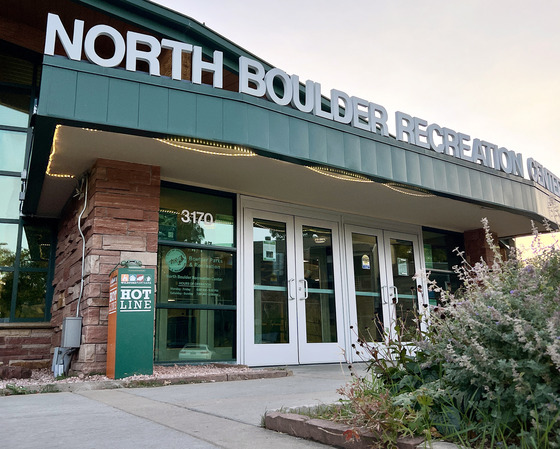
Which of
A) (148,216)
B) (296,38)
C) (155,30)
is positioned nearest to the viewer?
(148,216)

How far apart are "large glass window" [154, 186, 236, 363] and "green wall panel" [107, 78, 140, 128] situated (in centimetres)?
210

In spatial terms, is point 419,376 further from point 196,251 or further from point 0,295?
point 0,295

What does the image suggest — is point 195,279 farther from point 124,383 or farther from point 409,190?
point 409,190

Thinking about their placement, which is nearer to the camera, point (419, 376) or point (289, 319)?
point (419, 376)

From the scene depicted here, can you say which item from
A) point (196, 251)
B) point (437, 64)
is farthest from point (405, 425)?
point (437, 64)

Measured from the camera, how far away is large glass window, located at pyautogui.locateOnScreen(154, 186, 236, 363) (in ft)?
22.1

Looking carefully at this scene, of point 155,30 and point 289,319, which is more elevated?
point 155,30

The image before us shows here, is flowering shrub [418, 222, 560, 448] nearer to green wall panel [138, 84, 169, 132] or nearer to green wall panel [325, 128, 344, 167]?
green wall panel [138, 84, 169, 132]

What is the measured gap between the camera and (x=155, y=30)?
23.3ft

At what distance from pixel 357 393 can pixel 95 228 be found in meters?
4.39

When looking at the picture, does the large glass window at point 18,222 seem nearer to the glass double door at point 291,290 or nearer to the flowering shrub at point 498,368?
the glass double door at point 291,290

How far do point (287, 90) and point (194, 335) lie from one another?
3655 mm

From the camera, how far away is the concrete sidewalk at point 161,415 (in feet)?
8.46

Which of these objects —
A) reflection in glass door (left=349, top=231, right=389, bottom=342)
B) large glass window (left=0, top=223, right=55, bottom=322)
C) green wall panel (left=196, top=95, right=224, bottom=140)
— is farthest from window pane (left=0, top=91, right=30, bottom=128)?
reflection in glass door (left=349, top=231, right=389, bottom=342)
